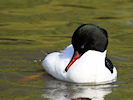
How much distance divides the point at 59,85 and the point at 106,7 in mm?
7113

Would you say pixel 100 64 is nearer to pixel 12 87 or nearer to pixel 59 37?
pixel 12 87

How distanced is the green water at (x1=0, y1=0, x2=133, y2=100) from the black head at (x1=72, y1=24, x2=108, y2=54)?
792 mm

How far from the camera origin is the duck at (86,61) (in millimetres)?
8562

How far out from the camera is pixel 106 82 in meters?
8.96

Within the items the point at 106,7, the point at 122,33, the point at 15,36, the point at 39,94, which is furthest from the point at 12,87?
the point at 106,7

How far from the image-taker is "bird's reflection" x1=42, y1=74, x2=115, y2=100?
8156 millimetres

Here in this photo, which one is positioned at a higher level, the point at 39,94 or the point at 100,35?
the point at 100,35

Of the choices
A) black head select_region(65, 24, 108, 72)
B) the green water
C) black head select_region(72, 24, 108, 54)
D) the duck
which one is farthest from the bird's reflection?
black head select_region(72, 24, 108, 54)

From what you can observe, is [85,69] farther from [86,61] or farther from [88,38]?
[88,38]

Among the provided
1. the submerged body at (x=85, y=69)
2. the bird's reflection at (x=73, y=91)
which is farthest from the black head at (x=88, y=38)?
the bird's reflection at (x=73, y=91)

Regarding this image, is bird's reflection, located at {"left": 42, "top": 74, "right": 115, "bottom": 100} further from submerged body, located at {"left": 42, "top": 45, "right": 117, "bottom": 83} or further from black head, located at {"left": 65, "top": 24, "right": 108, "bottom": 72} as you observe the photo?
black head, located at {"left": 65, "top": 24, "right": 108, "bottom": 72}

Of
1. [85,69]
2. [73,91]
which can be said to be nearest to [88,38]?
[85,69]

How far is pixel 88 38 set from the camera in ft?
28.2

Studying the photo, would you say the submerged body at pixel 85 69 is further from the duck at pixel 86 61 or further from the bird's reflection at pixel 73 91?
the bird's reflection at pixel 73 91
